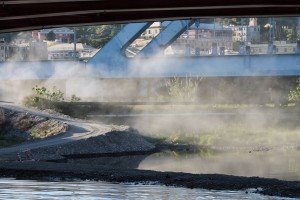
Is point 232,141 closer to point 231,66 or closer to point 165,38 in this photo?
point 231,66

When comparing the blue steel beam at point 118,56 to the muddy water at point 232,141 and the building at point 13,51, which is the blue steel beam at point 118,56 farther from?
the muddy water at point 232,141

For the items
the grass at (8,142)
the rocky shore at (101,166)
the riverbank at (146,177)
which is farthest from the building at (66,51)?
the riverbank at (146,177)

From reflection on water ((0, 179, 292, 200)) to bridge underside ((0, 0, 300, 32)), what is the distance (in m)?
5.60

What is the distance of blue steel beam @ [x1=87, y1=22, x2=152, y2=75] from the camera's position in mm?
88562

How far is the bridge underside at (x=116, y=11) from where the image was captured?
26.6m

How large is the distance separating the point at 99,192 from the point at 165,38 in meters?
66.4

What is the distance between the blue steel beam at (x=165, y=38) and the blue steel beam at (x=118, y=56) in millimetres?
3028

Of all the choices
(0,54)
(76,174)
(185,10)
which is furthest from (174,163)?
(0,54)

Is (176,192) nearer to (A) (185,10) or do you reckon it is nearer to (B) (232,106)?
(A) (185,10)

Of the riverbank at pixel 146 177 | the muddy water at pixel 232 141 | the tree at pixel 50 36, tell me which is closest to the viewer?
the riverbank at pixel 146 177

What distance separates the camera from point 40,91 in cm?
6938

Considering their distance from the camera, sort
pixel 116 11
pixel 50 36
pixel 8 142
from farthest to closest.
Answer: pixel 50 36, pixel 8 142, pixel 116 11

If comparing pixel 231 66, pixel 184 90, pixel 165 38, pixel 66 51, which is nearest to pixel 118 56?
pixel 165 38

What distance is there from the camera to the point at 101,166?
36.2 m
